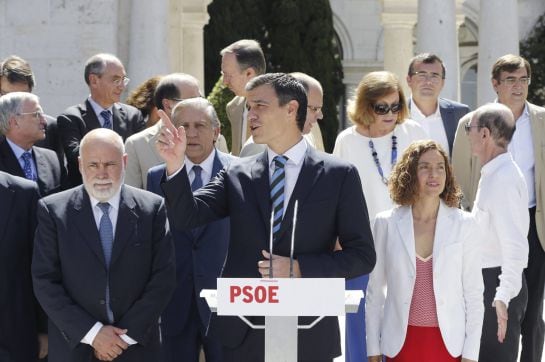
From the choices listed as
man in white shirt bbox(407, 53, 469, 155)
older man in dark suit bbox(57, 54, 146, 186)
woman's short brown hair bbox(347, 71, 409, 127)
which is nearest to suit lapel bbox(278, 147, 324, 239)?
woman's short brown hair bbox(347, 71, 409, 127)

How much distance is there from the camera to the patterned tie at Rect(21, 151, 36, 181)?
23.0ft

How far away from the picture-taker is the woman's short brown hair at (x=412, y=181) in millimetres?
6133

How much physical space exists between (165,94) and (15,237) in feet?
5.67

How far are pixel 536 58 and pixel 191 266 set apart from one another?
16613 mm

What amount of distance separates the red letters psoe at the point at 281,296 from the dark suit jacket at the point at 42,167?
3.13m

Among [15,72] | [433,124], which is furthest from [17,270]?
[433,124]

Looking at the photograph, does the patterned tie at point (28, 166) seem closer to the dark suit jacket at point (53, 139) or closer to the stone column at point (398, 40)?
the dark suit jacket at point (53, 139)

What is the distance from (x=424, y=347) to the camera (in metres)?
5.90

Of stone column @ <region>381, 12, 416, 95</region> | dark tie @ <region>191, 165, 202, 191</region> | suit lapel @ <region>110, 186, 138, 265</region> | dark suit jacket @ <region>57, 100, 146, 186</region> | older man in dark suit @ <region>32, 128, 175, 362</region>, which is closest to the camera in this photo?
older man in dark suit @ <region>32, 128, 175, 362</region>

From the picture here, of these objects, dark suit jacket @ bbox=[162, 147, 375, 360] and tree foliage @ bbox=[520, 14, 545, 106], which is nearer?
dark suit jacket @ bbox=[162, 147, 375, 360]

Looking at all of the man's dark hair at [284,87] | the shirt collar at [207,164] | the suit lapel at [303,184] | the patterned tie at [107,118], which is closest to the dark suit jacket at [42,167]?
the shirt collar at [207,164]

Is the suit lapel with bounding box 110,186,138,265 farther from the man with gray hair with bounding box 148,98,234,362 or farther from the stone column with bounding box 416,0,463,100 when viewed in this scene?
the stone column with bounding box 416,0,463,100

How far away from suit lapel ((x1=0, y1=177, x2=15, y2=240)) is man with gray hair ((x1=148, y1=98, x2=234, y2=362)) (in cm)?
81

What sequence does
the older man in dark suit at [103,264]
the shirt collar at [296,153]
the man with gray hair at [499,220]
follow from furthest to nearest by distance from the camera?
1. the man with gray hair at [499,220]
2. the older man in dark suit at [103,264]
3. the shirt collar at [296,153]
